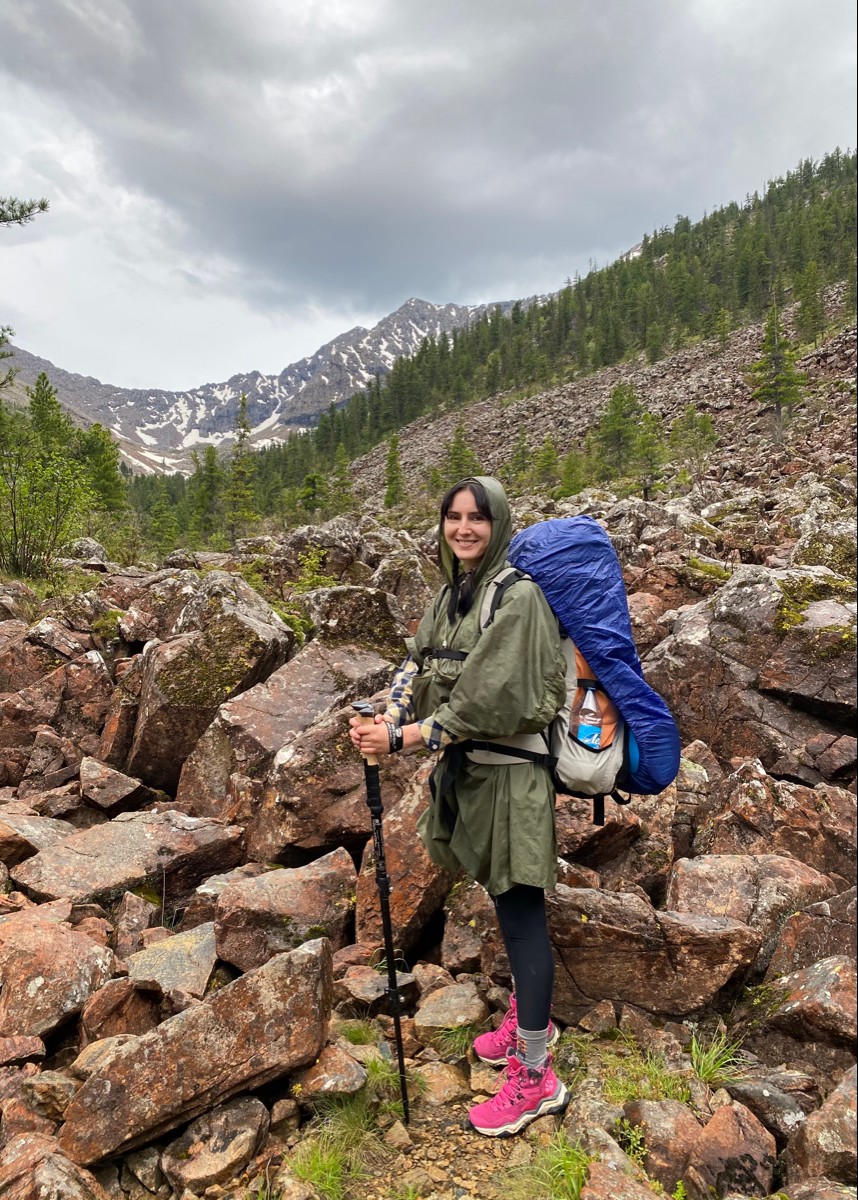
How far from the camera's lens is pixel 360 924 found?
516 centimetres

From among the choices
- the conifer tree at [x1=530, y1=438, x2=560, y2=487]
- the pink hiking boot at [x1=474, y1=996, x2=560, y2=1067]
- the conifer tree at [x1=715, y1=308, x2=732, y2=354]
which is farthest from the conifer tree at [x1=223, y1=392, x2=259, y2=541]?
the conifer tree at [x1=715, y1=308, x2=732, y2=354]

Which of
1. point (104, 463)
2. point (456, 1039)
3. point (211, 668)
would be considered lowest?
point (456, 1039)

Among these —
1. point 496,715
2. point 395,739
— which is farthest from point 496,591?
point 395,739

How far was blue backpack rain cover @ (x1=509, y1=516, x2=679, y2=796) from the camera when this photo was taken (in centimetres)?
321

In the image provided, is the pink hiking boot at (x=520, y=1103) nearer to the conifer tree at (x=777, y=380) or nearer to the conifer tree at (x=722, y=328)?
the conifer tree at (x=777, y=380)

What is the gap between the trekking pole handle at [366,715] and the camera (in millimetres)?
3514

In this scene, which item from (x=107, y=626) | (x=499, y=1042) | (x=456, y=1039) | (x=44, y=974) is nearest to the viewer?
(x=499, y=1042)

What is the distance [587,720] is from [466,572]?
1040mm

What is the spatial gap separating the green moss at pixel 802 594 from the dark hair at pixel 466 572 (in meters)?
5.24

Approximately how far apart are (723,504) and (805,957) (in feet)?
74.3

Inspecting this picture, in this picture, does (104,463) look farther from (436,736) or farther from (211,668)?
(436,736)

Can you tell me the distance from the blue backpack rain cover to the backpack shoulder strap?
0.13 meters

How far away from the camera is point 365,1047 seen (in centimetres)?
403

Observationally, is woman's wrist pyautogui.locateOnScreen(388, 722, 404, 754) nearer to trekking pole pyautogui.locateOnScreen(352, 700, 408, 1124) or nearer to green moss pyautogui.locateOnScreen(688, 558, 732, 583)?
trekking pole pyautogui.locateOnScreen(352, 700, 408, 1124)
